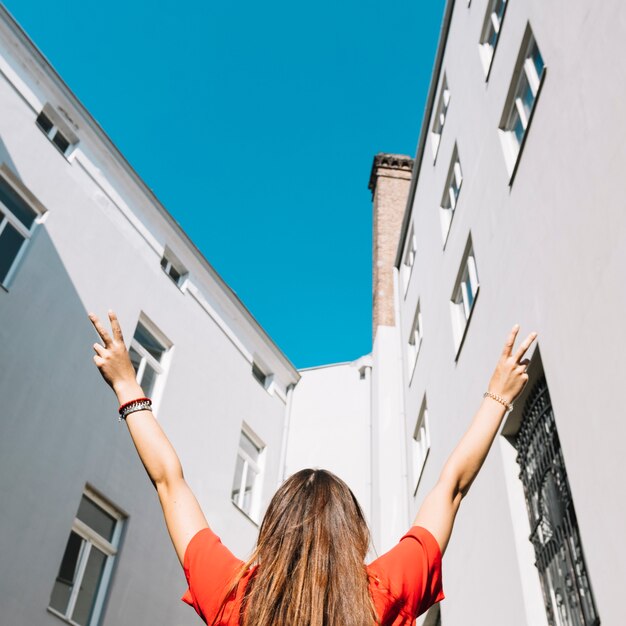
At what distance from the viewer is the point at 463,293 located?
39.8 feet

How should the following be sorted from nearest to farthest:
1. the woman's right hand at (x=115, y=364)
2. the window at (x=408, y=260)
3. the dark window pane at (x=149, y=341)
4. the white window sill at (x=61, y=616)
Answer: the woman's right hand at (x=115, y=364) → the white window sill at (x=61, y=616) → the dark window pane at (x=149, y=341) → the window at (x=408, y=260)

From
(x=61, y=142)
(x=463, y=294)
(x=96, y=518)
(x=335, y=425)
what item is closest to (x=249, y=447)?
(x=335, y=425)

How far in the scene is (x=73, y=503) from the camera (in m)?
11.0

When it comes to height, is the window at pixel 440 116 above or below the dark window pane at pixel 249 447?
above

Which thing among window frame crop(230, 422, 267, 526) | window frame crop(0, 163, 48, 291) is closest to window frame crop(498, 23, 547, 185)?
window frame crop(0, 163, 48, 291)

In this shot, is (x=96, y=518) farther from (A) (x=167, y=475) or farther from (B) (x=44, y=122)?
(A) (x=167, y=475)

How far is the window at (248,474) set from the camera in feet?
53.4

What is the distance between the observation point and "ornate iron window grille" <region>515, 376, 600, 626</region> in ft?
20.6

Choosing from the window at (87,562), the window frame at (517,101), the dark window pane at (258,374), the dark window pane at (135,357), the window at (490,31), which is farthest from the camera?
the dark window pane at (258,374)

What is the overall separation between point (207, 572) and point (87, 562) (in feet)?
33.2

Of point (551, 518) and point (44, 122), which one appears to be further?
point (44, 122)

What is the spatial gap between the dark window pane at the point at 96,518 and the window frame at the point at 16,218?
360 cm

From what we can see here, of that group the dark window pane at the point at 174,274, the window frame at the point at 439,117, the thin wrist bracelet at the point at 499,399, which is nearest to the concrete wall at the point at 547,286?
the window frame at the point at 439,117

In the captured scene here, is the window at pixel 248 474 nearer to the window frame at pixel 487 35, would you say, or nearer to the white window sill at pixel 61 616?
the white window sill at pixel 61 616
